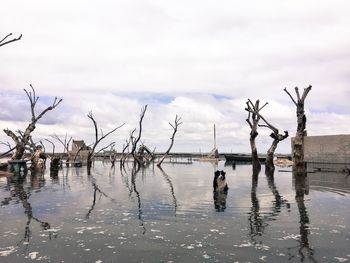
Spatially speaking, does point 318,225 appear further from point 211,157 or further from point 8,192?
point 211,157

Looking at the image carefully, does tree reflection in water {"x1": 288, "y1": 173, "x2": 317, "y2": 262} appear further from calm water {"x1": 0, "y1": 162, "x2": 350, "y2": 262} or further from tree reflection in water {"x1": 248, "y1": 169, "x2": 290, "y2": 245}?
tree reflection in water {"x1": 248, "y1": 169, "x2": 290, "y2": 245}

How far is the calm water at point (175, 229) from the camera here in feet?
29.6

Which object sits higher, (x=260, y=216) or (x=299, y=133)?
(x=299, y=133)

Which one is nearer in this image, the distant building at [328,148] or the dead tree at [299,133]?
the dead tree at [299,133]

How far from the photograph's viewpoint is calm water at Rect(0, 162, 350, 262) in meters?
9.02

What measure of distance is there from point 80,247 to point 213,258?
327 cm

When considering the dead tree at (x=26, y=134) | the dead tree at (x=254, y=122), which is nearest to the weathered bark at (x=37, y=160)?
the dead tree at (x=26, y=134)

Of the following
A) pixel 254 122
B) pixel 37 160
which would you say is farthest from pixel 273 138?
pixel 37 160

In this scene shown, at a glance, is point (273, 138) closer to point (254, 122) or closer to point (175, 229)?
point (254, 122)

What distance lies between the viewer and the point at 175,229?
11.6 m

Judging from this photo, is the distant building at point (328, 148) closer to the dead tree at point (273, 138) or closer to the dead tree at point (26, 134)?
the dead tree at point (273, 138)

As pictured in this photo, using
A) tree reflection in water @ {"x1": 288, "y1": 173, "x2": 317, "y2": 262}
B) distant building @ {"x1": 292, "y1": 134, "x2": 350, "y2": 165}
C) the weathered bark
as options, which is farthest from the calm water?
the weathered bark

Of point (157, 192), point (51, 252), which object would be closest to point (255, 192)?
point (157, 192)

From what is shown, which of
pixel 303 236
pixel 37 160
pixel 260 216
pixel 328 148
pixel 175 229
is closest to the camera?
pixel 303 236
